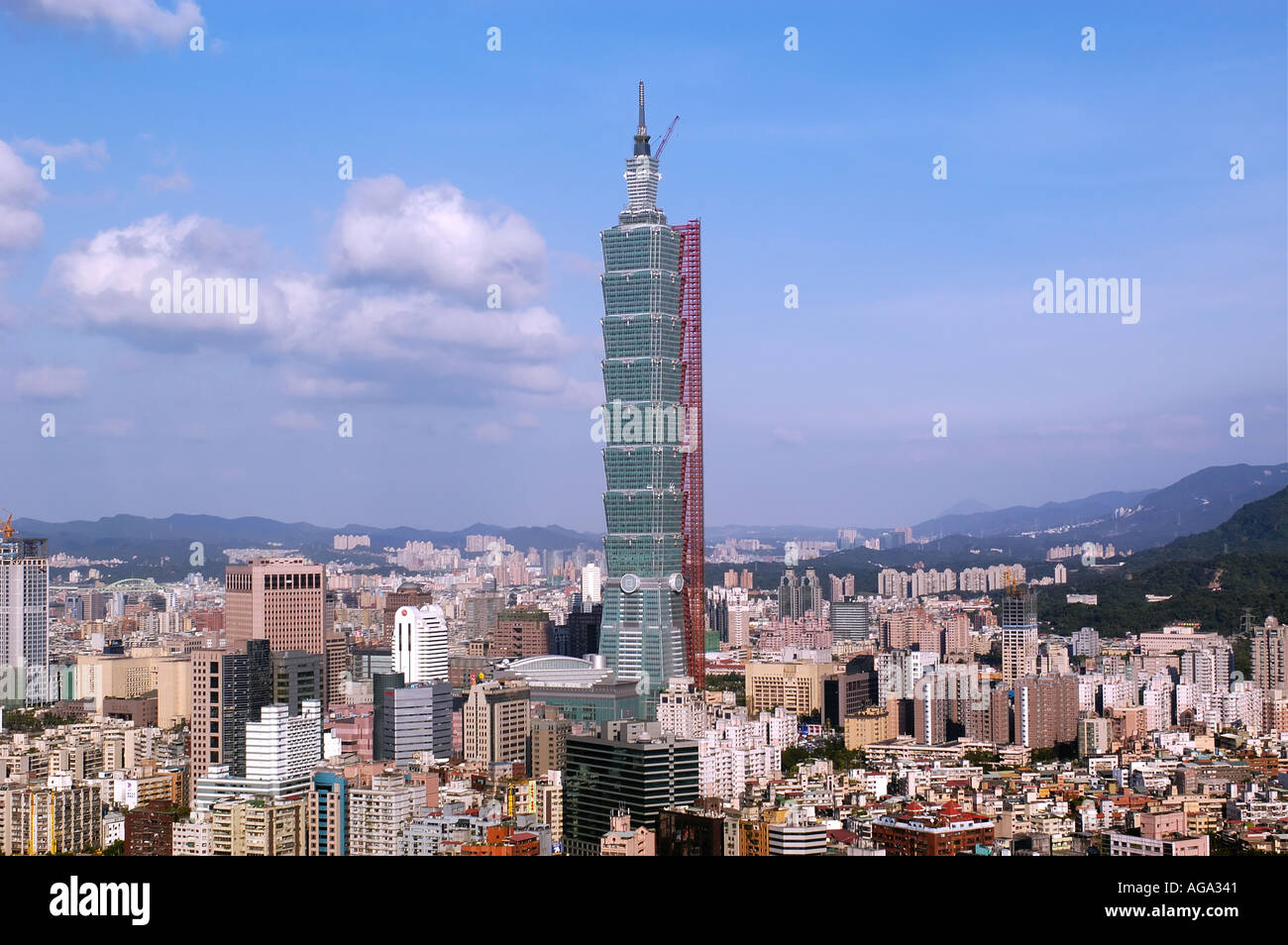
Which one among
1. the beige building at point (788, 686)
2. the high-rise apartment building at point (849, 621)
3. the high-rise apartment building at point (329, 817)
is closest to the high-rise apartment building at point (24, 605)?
the beige building at point (788, 686)

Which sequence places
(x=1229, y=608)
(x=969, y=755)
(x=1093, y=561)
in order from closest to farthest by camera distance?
(x=969, y=755) → (x=1229, y=608) → (x=1093, y=561)

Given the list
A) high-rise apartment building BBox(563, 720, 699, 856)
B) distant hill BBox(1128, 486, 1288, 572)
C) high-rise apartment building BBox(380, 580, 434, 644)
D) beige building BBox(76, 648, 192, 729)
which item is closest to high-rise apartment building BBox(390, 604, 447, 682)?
beige building BBox(76, 648, 192, 729)

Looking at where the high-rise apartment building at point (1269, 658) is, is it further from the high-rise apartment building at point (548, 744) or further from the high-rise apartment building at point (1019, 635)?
the high-rise apartment building at point (548, 744)

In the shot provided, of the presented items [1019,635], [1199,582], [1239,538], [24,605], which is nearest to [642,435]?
[1019,635]
